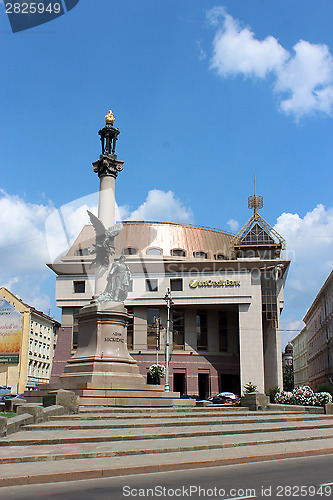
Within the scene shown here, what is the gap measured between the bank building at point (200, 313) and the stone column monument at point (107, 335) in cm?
3052

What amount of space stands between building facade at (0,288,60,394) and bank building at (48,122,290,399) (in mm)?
16164

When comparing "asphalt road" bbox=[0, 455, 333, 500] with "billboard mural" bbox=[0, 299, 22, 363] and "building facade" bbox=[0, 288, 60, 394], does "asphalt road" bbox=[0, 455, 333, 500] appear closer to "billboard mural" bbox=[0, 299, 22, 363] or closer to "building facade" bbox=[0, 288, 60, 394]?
"building facade" bbox=[0, 288, 60, 394]

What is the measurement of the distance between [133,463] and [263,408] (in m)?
14.3

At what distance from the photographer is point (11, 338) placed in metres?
76.8

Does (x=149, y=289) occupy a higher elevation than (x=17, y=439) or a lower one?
higher

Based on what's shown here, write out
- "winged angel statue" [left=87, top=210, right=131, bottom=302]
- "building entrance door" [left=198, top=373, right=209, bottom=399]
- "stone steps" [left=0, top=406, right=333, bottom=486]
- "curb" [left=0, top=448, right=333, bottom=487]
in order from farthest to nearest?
"building entrance door" [left=198, top=373, right=209, bottom=399], "winged angel statue" [left=87, top=210, right=131, bottom=302], "stone steps" [left=0, top=406, right=333, bottom=486], "curb" [left=0, top=448, right=333, bottom=487]

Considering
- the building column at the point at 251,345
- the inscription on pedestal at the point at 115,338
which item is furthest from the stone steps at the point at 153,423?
the building column at the point at 251,345

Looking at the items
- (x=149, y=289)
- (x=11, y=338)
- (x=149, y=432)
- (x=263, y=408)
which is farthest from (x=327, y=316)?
(x=149, y=432)

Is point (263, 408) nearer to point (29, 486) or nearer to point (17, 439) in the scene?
point (17, 439)

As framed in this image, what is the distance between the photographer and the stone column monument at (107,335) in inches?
923

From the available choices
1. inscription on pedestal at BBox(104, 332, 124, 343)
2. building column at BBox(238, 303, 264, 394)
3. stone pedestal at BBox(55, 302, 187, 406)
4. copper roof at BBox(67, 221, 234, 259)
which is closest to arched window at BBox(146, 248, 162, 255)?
copper roof at BBox(67, 221, 234, 259)

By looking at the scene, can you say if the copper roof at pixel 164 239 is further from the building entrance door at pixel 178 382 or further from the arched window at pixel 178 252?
the building entrance door at pixel 178 382

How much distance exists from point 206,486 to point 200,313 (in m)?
54.7

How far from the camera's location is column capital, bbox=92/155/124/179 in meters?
29.8
